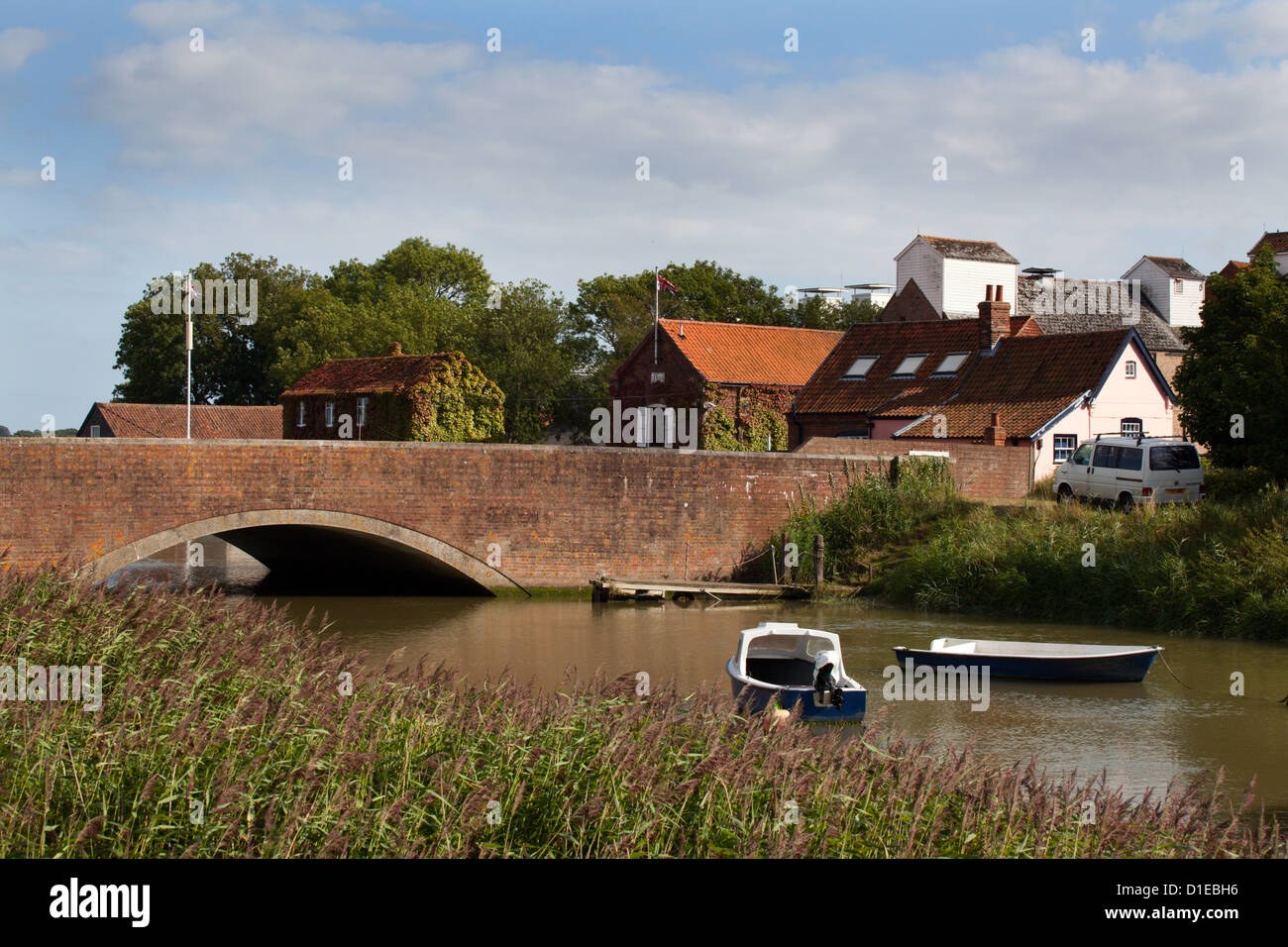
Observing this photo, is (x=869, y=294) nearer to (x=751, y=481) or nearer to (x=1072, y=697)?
(x=751, y=481)

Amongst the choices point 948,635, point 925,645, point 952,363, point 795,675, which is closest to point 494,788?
point 795,675

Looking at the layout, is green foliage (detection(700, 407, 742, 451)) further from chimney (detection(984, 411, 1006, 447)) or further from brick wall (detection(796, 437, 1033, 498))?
brick wall (detection(796, 437, 1033, 498))

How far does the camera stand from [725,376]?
44688 mm

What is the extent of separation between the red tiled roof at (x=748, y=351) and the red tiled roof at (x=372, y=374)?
26.1 feet

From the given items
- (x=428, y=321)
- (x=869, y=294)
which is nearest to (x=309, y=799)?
(x=428, y=321)

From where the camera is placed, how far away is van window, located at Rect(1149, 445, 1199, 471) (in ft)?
88.0

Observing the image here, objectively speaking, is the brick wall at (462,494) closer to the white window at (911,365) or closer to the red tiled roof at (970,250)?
the white window at (911,365)

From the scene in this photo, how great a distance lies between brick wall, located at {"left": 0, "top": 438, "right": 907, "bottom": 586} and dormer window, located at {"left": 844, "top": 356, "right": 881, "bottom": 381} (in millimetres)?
12161

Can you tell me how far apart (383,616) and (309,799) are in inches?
683

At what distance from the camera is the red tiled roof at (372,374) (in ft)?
151

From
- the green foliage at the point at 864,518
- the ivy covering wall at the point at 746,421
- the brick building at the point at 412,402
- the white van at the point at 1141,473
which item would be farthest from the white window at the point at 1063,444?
the brick building at the point at 412,402

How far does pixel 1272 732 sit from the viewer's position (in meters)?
14.4

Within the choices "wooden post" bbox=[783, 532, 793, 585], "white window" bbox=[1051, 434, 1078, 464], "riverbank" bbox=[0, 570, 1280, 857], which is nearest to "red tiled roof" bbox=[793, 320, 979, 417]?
"white window" bbox=[1051, 434, 1078, 464]

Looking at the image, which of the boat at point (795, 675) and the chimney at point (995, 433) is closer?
the boat at point (795, 675)
